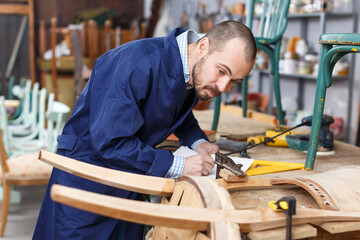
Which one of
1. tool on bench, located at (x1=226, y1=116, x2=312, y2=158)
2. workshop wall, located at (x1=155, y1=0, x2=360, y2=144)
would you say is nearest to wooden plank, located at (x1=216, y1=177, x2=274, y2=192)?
tool on bench, located at (x1=226, y1=116, x2=312, y2=158)

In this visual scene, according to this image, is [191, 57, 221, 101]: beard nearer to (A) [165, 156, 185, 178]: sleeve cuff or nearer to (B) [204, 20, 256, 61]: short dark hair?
(B) [204, 20, 256, 61]: short dark hair

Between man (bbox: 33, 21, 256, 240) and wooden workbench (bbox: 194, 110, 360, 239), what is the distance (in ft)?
0.73

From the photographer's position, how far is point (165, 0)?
7875 mm

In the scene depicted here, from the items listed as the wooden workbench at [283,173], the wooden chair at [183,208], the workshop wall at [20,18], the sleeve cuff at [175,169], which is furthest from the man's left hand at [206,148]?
the workshop wall at [20,18]

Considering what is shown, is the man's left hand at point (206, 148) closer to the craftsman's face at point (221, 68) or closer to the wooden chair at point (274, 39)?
the craftsman's face at point (221, 68)

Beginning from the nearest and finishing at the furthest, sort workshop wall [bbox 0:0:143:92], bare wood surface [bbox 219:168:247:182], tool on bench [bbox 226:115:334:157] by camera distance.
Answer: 1. bare wood surface [bbox 219:168:247:182]
2. tool on bench [bbox 226:115:334:157]
3. workshop wall [bbox 0:0:143:92]

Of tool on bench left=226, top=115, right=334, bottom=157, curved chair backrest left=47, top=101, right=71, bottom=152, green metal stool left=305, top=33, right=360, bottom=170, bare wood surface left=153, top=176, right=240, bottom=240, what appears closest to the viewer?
bare wood surface left=153, top=176, right=240, bottom=240

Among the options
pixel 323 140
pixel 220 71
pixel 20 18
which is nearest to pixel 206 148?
pixel 220 71

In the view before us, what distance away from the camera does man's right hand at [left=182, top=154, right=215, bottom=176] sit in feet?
4.30

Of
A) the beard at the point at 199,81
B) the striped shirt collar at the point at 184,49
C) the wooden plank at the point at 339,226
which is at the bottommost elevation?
the wooden plank at the point at 339,226

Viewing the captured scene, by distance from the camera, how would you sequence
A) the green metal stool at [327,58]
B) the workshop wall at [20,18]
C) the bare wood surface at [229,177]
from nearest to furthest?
the bare wood surface at [229,177] < the green metal stool at [327,58] < the workshop wall at [20,18]

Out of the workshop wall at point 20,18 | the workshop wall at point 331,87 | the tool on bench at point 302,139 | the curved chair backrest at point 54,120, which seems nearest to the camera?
the tool on bench at point 302,139

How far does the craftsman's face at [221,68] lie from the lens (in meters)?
1.30

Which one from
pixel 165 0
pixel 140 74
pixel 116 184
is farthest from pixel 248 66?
pixel 165 0
